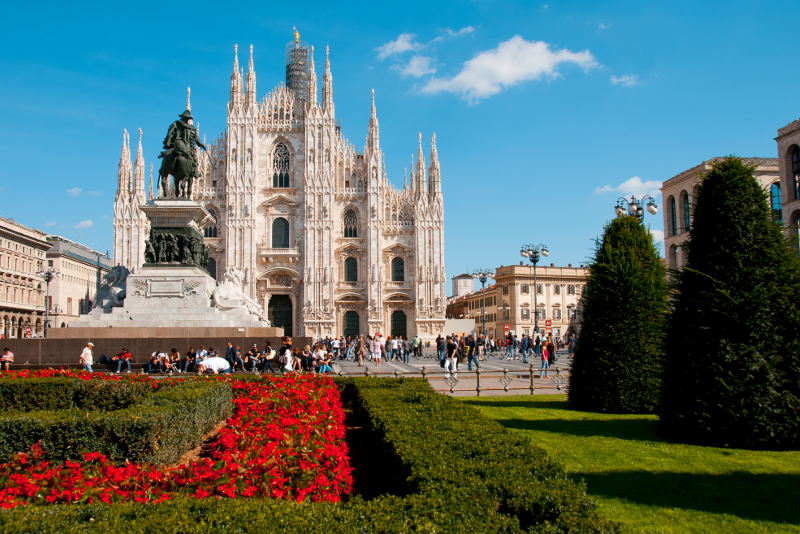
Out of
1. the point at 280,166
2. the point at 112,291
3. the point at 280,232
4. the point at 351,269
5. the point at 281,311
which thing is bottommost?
the point at 281,311

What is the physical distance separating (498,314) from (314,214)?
33683 mm

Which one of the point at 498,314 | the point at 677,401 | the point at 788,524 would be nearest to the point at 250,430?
the point at 788,524

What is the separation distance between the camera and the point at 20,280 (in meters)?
55.2

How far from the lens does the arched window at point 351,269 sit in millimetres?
45500

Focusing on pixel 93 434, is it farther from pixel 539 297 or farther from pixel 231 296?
pixel 539 297

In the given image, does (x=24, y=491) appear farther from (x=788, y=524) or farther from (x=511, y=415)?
(x=511, y=415)

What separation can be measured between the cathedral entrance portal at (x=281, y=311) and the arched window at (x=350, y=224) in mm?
6691

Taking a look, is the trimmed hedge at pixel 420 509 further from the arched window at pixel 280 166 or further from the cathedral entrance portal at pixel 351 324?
the arched window at pixel 280 166

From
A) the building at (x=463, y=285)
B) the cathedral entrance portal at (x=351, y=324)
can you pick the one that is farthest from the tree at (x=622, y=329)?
the building at (x=463, y=285)

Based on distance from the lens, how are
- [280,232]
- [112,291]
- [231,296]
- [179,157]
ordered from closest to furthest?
[179,157] < [112,291] < [231,296] < [280,232]

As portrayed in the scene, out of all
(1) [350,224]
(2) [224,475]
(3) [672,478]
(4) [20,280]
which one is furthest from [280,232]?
(2) [224,475]

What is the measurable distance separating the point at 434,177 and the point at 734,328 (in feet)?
126

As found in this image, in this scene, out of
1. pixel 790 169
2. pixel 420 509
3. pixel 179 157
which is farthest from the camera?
pixel 790 169

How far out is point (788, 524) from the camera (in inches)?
203
